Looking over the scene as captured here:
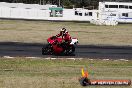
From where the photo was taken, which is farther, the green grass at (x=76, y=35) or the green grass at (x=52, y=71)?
the green grass at (x=76, y=35)

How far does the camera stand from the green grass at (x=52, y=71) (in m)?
14.8

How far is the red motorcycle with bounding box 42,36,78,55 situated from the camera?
27.2 m

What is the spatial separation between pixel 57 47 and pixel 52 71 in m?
8.36

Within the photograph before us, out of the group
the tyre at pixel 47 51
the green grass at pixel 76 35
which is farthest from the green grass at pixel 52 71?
the green grass at pixel 76 35

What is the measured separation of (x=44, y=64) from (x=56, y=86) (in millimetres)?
7569

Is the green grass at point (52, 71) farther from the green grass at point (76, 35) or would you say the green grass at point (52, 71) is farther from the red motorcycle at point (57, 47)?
the green grass at point (76, 35)

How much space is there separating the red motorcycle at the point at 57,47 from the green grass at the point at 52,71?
9.98 ft

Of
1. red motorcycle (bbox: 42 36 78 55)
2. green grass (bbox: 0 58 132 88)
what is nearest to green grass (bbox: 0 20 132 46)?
red motorcycle (bbox: 42 36 78 55)

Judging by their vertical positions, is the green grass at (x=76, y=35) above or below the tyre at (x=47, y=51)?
below

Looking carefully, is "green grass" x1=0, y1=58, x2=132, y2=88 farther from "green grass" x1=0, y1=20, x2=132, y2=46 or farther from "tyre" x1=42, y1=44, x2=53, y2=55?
"green grass" x1=0, y1=20, x2=132, y2=46

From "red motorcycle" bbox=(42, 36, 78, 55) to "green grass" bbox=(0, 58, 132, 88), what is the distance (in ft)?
9.98

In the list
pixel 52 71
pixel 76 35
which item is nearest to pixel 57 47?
pixel 52 71

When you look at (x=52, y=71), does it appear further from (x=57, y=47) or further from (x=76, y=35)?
(x=76, y=35)

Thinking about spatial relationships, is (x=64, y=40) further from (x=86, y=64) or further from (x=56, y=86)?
(x=56, y=86)
